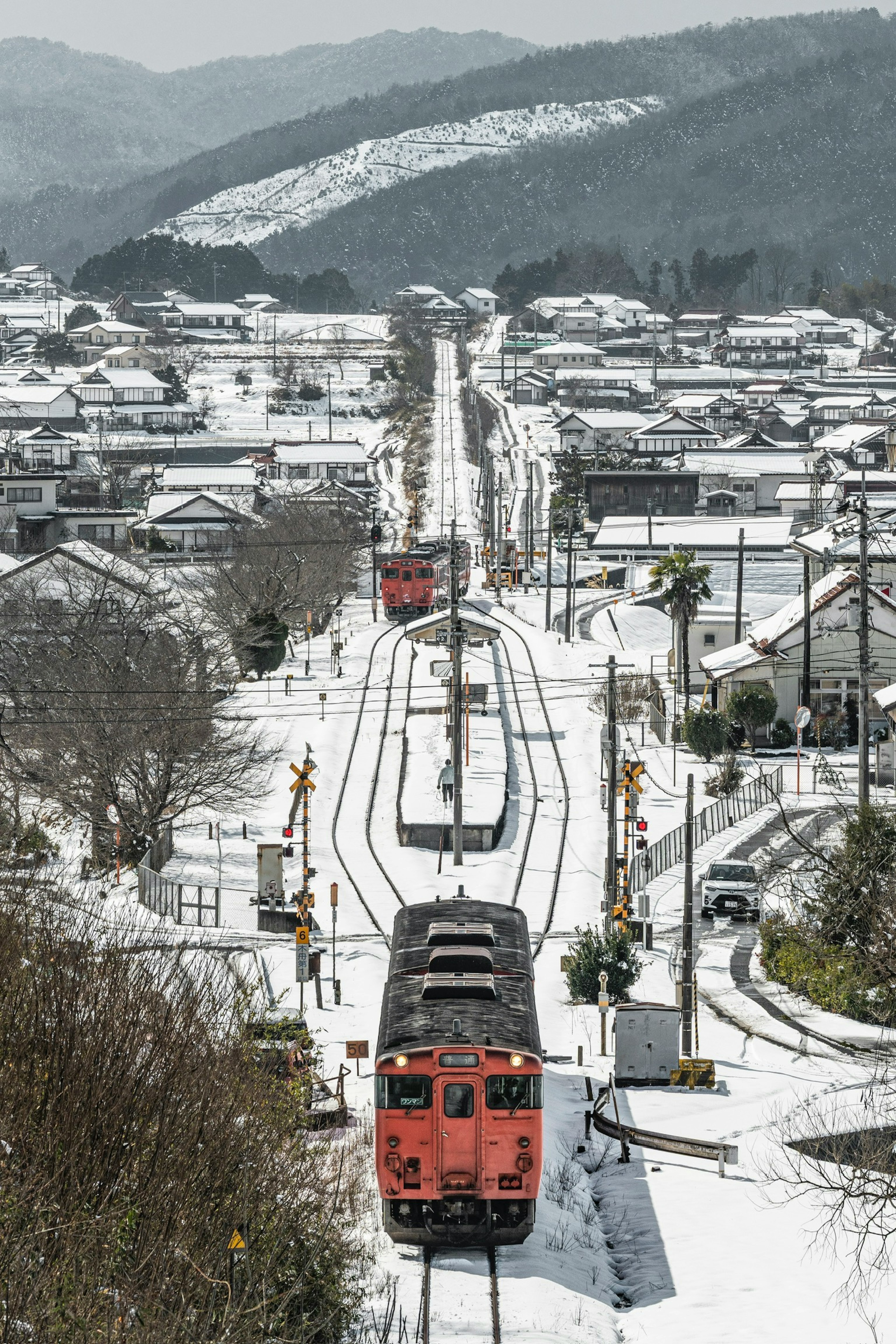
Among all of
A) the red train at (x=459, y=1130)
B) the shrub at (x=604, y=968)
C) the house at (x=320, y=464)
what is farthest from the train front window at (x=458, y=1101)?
the house at (x=320, y=464)

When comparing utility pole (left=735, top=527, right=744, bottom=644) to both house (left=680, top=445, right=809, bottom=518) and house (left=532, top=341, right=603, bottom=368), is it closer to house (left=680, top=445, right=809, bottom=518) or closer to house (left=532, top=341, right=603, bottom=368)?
house (left=680, top=445, right=809, bottom=518)

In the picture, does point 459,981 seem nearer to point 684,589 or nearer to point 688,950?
point 688,950

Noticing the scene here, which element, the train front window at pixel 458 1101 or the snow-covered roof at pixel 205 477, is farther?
the snow-covered roof at pixel 205 477

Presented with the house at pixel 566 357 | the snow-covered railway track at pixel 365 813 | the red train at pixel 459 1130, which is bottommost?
the snow-covered railway track at pixel 365 813

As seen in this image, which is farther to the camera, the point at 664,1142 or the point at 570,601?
the point at 570,601

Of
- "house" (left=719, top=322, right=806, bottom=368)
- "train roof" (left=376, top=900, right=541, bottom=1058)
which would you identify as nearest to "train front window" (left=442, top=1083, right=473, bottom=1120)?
"train roof" (left=376, top=900, right=541, bottom=1058)

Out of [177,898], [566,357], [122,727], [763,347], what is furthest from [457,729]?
[763,347]

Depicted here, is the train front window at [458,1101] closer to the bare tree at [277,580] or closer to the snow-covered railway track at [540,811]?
the snow-covered railway track at [540,811]
